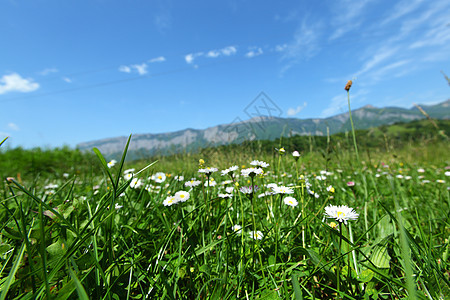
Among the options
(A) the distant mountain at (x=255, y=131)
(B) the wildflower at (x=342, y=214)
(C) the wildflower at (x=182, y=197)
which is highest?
(A) the distant mountain at (x=255, y=131)

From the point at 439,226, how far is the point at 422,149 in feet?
24.2

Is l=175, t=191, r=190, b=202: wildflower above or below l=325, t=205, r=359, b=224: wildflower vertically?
below

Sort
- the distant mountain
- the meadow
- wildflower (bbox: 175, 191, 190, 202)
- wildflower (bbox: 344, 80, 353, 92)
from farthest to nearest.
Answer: the distant mountain → wildflower (bbox: 344, 80, 353, 92) → wildflower (bbox: 175, 191, 190, 202) → the meadow

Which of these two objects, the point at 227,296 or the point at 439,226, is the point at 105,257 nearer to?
the point at 227,296

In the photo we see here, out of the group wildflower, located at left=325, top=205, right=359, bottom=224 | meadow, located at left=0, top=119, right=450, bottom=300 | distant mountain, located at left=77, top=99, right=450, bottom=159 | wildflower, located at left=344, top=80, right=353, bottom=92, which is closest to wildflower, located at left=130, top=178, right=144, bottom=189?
meadow, located at left=0, top=119, right=450, bottom=300

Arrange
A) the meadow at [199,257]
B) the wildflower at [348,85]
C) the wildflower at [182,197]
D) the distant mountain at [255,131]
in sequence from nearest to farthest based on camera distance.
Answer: the meadow at [199,257] → the wildflower at [182,197] → the wildflower at [348,85] → the distant mountain at [255,131]

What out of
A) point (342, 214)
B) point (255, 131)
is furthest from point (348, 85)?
point (255, 131)

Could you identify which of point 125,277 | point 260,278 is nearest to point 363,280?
point 260,278

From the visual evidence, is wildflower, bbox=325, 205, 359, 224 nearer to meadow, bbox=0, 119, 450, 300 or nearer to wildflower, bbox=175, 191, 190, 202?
meadow, bbox=0, 119, 450, 300

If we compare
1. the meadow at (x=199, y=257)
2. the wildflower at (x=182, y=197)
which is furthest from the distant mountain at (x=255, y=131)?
the wildflower at (x=182, y=197)

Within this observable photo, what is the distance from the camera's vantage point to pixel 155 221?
1381mm

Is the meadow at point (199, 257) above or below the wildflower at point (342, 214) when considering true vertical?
below

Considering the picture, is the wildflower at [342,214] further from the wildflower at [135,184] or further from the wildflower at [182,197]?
the wildflower at [135,184]

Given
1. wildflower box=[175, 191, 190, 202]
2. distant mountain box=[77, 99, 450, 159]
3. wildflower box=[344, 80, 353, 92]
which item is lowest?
wildflower box=[175, 191, 190, 202]
